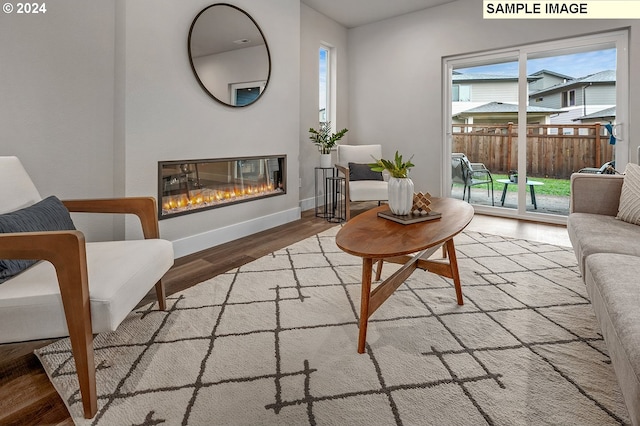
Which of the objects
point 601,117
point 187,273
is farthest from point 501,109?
point 187,273

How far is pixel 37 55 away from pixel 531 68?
474 cm

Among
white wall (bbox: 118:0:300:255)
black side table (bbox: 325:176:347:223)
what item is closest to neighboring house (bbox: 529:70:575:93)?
black side table (bbox: 325:176:347:223)

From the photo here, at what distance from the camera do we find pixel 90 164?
2.57m

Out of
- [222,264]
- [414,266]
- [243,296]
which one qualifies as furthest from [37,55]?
[414,266]

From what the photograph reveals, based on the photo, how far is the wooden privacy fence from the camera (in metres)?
4.07

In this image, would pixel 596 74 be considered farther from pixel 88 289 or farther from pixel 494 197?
pixel 88 289

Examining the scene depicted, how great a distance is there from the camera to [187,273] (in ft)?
8.63

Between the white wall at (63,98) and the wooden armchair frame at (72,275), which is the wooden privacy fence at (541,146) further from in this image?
the wooden armchair frame at (72,275)

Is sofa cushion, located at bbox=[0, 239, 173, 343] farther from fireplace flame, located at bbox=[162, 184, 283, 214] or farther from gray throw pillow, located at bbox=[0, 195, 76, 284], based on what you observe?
fireplace flame, located at bbox=[162, 184, 283, 214]

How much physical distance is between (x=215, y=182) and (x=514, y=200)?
3.59 m

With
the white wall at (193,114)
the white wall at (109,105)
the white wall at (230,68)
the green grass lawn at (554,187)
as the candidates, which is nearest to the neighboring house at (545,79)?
the green grass lawn at (554,187)

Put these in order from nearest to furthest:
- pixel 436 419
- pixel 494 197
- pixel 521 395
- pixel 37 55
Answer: pixel 436 419 → pixel 521 395 → pixel 37 55 → pixel 494 197

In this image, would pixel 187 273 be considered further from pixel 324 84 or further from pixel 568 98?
pixel 568 98

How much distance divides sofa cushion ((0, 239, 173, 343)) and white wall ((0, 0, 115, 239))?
114 cm
